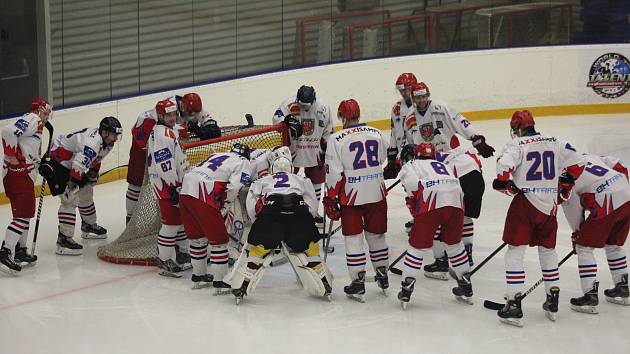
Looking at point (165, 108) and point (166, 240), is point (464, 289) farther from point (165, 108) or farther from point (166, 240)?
point (165, 108)

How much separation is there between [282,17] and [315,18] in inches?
16.1

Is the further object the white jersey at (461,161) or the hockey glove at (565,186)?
the white jersey at (461,161)

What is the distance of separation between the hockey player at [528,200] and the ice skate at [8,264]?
3.17 metres

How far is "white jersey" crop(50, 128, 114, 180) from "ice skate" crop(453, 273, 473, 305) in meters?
Result: 2.68

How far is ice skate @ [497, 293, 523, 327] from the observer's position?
6.95m

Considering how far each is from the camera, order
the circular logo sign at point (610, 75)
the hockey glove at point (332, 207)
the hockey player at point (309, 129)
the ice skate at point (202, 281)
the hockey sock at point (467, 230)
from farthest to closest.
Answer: the circular logo sign at point (610, 75), the hockey player at point (309, 129), the hockey sock at point (467, 230), the ice skate at point (202, 281), the hockey glove at point (332, 207)

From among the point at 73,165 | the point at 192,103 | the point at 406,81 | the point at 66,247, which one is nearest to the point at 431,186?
the point at 406,81

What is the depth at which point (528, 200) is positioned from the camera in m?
6.95

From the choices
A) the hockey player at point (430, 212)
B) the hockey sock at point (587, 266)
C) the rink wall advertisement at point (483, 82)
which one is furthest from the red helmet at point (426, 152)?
the rink wall advertisement at point (483, 82)

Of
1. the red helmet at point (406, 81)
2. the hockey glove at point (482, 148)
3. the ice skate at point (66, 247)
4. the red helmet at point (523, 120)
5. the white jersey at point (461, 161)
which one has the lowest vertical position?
the ice skate at point (66, 247)

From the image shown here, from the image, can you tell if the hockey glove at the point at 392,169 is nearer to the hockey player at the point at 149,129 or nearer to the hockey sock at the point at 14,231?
the hockey player at the point at 149,129

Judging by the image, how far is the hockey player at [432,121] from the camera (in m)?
8.32

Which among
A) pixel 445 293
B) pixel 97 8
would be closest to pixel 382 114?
pixel 97 8

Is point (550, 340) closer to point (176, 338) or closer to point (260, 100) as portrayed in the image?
point (176, 338)
